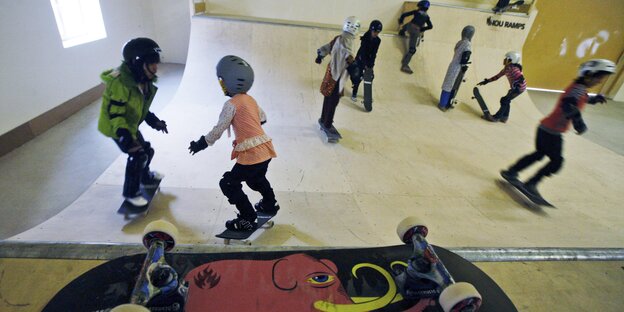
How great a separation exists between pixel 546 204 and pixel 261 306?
11.8ft

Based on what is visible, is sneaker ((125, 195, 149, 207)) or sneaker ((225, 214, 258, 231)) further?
sneaker ((125, 195, 149, 207))

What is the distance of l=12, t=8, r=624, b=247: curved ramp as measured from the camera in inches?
110

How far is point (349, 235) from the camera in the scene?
2.73m

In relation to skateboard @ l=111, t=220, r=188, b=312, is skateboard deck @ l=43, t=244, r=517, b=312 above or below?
below

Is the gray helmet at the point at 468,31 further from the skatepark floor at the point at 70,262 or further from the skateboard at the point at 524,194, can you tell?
the skateboard at the point at 524,194

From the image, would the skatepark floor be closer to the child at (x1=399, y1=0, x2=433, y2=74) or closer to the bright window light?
the bright window light

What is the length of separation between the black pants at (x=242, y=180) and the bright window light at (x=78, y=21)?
4.64 m

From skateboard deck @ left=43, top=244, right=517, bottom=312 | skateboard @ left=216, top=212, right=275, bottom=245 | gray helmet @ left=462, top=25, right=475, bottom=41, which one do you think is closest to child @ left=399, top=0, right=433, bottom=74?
gray helmet @ left=462, top=25, right=475, bottom=41

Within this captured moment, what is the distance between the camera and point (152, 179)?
9.79ft

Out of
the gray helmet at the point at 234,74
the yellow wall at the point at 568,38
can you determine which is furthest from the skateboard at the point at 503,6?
the gray helmet at the point at 234,74

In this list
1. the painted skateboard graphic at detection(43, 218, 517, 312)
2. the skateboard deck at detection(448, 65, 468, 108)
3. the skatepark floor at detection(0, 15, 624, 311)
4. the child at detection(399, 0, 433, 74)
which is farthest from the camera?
the child at detection(399, 0, 433, 74)

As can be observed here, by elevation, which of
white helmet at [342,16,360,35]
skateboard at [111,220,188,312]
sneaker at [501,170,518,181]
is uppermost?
white helmet at [342,16,360,35]

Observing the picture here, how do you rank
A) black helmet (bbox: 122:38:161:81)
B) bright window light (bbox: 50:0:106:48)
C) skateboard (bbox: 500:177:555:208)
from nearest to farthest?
black helmet (bbox: 122:38:161:81) < skateboard (bbox: 500:177:555:208) < bright window light (bbox: 50:0:106:48)

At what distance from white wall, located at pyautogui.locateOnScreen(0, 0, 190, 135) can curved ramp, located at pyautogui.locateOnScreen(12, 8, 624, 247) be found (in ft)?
5.66
